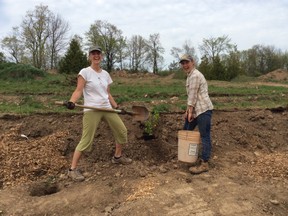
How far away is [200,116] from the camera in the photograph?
5.21 meters

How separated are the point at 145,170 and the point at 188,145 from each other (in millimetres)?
784

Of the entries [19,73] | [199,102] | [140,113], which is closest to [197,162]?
[199,102]

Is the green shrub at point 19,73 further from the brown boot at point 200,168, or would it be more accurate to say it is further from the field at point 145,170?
the brown boot at point 200,168

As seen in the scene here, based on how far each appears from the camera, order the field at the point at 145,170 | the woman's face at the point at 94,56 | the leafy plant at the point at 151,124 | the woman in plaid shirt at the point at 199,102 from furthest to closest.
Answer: the leafy plant at the point at 151,124, the woman in plaid shirt at the point at 199,102, the woman's face at the point at 94,56, the field at the point at 145,170

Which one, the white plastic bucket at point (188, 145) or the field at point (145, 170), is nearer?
the field at point (145, 170)

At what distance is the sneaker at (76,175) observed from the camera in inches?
197

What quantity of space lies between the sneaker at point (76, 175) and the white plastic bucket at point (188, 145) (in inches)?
63.1

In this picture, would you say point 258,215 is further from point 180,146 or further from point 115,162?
point 115,162

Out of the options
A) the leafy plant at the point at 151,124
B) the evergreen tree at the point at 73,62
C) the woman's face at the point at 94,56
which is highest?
the evergreen tree at the point at 73,62

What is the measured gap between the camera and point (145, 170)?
5.22m

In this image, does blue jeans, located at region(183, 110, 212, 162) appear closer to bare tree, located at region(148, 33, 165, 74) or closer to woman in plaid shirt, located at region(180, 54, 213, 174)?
woman in plaid shirt, located at region(180, 54, 213, 174)

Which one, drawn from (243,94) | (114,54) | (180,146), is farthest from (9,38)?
(180,146)

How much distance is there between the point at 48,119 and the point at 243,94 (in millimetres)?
9254

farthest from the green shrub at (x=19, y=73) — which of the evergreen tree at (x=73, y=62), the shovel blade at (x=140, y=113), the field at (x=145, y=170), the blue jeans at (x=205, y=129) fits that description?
the blue jeans at (x=205, y=129)
